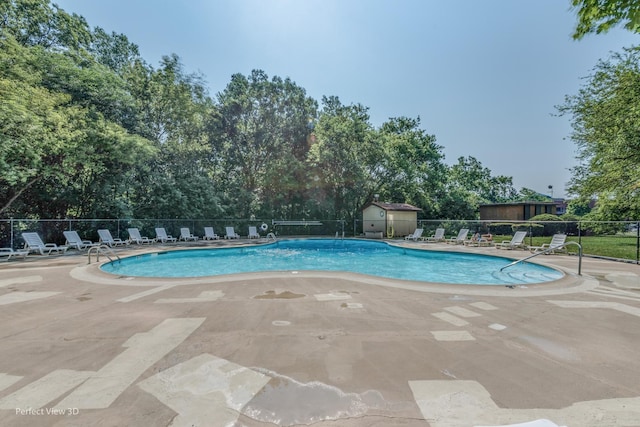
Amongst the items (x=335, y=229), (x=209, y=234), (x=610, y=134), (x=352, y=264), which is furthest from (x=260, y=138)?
(x=610, y=134)

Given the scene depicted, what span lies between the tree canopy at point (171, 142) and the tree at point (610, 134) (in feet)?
29.0

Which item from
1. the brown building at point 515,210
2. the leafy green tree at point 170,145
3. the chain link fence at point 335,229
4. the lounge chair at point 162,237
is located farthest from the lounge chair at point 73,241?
the brown building at point 515,210

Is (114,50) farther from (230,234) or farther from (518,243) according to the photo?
(518,243)

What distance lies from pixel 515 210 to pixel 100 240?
2823 centimetres

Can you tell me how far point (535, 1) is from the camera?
5.21 m

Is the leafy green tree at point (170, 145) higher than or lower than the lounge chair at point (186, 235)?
higher

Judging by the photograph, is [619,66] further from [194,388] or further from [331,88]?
[194,388]

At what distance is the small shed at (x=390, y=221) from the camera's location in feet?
66.9

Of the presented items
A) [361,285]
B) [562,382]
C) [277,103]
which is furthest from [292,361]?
[277,103]

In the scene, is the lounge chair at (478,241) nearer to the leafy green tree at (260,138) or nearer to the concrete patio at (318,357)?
the concrete patio at (318,357)

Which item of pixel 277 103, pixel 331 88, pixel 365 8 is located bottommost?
pixel 365 8

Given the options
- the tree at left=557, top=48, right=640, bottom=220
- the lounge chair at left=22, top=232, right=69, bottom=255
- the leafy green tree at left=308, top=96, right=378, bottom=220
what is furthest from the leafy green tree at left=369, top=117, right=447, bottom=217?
the lounge chair at left=22, top=232, right=69, bottom=255

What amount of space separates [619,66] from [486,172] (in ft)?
98.4

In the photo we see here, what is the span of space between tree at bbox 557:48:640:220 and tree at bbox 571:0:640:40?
1215 cm
